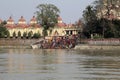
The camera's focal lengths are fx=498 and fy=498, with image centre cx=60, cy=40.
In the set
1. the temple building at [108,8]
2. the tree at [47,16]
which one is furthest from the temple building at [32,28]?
the temple building at [108,8]

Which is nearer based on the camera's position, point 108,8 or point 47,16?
point 108,8

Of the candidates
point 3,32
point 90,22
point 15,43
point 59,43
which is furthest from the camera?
point 3,32

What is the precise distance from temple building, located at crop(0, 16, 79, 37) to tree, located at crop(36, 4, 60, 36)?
13.2 ft

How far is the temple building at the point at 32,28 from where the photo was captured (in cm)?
12144

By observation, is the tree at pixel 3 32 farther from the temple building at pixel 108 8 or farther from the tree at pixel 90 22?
the temple building at pixel 108 8

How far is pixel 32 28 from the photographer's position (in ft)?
408

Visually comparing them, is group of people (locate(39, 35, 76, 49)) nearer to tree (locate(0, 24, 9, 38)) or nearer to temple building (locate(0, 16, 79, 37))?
tree (locate(0, 24, 9, 38))

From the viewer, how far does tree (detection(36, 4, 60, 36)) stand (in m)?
114

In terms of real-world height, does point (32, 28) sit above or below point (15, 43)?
above

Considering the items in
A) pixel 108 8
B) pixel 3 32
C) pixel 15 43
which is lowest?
pixel 15 43

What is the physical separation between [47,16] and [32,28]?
435 inches

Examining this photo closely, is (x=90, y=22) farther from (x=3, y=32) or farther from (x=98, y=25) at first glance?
(x=3, y=32)

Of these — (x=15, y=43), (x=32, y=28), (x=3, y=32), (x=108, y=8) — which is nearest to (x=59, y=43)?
(x=108, y=8)

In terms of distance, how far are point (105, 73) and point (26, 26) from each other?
333 ft
